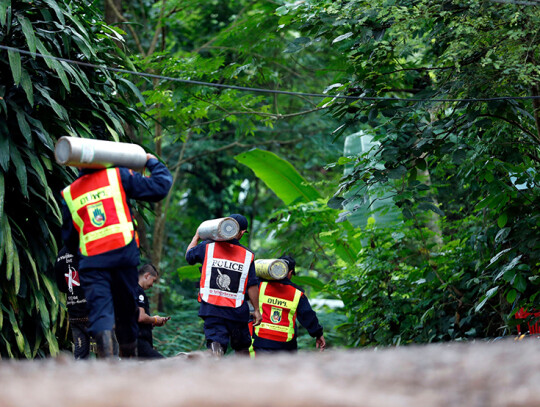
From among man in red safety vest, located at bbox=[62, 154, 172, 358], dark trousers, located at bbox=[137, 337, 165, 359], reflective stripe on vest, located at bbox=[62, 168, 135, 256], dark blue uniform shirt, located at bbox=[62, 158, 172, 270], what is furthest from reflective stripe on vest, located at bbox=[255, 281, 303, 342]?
reflective stripe on vest, located at bbox=[62, 168, 135, 256]

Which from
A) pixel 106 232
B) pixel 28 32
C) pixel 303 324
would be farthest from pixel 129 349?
pixel 28 32

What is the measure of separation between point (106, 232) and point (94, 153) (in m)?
0.49

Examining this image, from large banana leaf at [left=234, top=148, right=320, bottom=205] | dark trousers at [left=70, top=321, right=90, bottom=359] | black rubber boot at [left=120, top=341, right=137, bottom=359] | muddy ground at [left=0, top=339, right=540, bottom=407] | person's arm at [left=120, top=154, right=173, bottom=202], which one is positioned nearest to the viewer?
muddy ground at [left=0, top=339, right=540, bottom=407]

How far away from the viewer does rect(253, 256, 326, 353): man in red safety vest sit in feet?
23.9

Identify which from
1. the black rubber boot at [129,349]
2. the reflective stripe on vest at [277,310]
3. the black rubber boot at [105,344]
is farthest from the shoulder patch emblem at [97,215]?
the reflective stripe on vest at [277,310]

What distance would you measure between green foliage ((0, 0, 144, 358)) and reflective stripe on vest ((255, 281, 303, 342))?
199cm

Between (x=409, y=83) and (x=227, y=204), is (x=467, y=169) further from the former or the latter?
(x=227, y=204)

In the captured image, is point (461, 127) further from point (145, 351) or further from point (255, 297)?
point (145, 351)

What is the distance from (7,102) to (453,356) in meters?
5.17

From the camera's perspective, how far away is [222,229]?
6.23 metres

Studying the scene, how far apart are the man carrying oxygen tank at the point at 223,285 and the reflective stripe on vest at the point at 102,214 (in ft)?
6.20

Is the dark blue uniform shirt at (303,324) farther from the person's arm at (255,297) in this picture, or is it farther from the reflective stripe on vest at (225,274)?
the reflective stripe on vest at (225,274)

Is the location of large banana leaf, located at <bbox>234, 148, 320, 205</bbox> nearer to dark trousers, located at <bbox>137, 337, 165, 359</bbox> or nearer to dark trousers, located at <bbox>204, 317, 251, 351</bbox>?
dark trousers, located at <bbox>204, 317, 251, 351</bbox>

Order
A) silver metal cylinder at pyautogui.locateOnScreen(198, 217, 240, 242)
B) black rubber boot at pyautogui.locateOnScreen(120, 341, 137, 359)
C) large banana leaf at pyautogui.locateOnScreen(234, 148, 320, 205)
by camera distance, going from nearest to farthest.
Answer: black rubber boot at pyautogui.locateOnScreen(120, 341, 137, 359) → silver metal cylinder at pyautogui.locateOnScreen(198, 217, 240, 242) → large banana leaf at pyautogui.locateOnScreen(234, 148, 320, 205)
